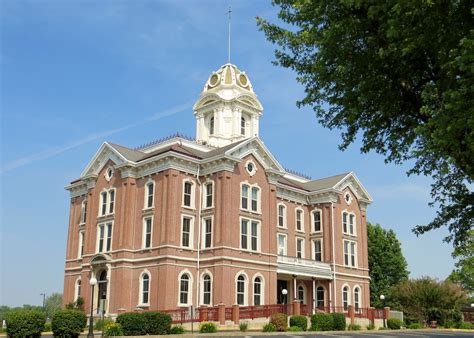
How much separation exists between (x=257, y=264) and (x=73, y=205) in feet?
62.9

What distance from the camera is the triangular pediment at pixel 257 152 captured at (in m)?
42.3

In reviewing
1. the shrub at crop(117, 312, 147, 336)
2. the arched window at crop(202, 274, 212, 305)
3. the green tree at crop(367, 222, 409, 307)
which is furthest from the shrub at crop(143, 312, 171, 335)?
the green tree at crop(367, 222, 409, 307)

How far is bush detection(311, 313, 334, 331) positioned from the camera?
38362mm

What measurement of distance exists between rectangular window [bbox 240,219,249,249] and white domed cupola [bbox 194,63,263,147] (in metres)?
11.8

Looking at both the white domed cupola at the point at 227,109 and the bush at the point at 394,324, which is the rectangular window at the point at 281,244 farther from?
the bush at the point at 394,324

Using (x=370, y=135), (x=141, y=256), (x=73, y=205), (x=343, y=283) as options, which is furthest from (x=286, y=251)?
(x=370, y=135)

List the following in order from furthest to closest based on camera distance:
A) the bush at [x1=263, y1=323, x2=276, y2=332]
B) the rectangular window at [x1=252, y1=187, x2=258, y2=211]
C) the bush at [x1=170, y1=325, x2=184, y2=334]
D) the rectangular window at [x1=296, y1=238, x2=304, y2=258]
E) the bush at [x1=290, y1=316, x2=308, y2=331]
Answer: the rectangular window at [x1=296, y1=238, x2=304, y2=258]
the rectangular window at [x1=252, y1=187, x2=258, y2=211]
the bush at [x1=290, y1=316, x2=308, y2=331]
the bush at [x1=263, y1=323, x2=276, y2=332]
the bush at [x1=170, y1=325, x2=184, y2=334]

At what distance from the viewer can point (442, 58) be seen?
11.8 metres

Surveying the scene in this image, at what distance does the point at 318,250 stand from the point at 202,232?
14651mm

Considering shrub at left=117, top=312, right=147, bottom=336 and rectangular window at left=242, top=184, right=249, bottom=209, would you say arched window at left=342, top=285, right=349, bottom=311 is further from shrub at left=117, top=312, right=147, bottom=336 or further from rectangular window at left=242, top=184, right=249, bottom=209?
shrub at left=117, top=312, right=147, bottom=336

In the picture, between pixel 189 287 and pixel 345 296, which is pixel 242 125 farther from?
pixel 189 287

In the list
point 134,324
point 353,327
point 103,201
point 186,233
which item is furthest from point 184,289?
point 353,327

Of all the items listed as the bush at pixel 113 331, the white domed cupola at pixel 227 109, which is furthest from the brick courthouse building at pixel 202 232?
the bush at pixel 113 331

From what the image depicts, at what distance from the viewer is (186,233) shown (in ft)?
133
